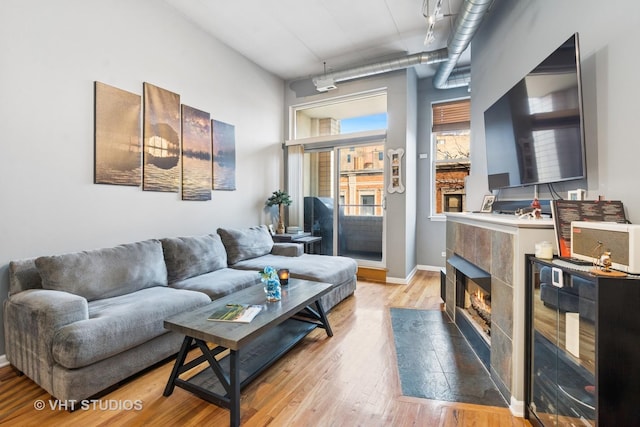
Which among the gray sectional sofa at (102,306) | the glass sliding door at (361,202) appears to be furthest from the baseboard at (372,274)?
the gray sectional sofa at (102,306)

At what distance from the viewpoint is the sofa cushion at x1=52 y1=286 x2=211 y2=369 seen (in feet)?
5.38

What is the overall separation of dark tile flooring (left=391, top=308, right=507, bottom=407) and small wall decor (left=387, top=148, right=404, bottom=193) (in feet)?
6.72

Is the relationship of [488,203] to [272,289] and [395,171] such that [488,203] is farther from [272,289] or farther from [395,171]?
[272,289]

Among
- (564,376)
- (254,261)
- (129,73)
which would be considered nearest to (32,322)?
(254,261)

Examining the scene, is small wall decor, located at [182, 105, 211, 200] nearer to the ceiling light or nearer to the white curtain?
the white curtain

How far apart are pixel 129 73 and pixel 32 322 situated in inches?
A: 91.7

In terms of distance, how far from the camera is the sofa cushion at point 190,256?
112 inches

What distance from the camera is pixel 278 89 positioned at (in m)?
5.12

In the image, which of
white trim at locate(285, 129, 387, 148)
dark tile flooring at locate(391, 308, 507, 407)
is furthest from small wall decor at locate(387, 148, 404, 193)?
dark tile flooring at locate(391, 308, 507, 407)

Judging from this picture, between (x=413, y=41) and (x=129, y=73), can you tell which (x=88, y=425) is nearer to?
(x=129, y=73)

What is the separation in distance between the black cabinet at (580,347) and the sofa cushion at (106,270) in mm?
2867

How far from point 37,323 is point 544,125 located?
3487 millimetres

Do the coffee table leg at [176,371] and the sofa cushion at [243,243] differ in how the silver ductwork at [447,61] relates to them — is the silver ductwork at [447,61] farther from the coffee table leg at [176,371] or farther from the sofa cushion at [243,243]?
the coffee table leg at [176,371]

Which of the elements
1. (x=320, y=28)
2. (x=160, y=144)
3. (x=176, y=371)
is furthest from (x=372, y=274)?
(x=320, y=28)
